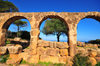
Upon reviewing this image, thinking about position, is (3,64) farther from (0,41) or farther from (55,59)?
(55,59)

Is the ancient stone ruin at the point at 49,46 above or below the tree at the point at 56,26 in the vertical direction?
below

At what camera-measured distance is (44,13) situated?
6105 mm

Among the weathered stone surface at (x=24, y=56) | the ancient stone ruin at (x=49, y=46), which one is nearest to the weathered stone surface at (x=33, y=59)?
the ancient stone ruin at (x=49, y=46)

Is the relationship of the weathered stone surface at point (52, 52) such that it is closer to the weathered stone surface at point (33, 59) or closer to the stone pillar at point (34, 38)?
the weathered stone surface at point (33, 59)

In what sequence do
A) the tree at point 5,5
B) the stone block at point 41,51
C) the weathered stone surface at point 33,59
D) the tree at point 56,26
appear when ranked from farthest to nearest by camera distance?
the tree at point 56,26 → the tree at point 5,5 → the stone block at point 41,51 → the weathered stone surface at point 33,59

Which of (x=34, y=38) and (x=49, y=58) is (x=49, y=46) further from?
(x=34, y=38)

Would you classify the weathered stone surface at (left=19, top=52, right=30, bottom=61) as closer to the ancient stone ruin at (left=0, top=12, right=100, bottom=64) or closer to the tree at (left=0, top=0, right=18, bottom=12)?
the ancient stone ruin at (left=0, top=12, right=100, bottom=64)

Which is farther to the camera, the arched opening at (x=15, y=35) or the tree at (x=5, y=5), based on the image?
the tree at (x=5, y=5)

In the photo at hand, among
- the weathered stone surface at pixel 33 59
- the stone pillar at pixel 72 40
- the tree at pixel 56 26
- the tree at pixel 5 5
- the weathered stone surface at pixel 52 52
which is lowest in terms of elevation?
the weathered stone surface at pixel 33 59

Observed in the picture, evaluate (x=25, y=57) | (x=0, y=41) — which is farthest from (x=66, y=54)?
(x=0, y=41)

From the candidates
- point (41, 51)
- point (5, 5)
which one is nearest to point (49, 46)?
point (41, 51)

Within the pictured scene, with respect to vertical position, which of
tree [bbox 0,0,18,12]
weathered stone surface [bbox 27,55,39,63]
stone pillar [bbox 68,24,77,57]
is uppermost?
tree [bbox 0,0,18,12]

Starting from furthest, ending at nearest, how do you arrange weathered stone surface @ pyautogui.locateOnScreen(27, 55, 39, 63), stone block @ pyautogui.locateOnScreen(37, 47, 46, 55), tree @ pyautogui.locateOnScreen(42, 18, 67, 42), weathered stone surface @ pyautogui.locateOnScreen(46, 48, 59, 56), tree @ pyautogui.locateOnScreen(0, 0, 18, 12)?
tree @ pyautogui.locateOnScreen(42, 18, 67, 42), tree @ pyautogui.locateOnScreen(0, 0, 18, 12), stone block @ pyautogui.locateOnScreen(37, 47, 46, 55), weathered stone surface @ pyautogui.locateOnScreen(46, 48, 59, 56), weathered stone surface @ pyautogui.locateOnScreen(27, 55, 39, 63)

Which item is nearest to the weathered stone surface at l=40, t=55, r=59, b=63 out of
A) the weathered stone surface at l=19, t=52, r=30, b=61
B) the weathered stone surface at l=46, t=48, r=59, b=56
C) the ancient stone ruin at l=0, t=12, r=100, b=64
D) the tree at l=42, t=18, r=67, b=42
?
the ancient stone ruin at l=0, t=12, r=100, b=64
